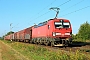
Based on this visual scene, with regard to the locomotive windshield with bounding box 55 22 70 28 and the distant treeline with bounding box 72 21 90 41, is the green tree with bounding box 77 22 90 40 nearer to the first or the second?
the distant treeline with bounding box 72 21 90 41

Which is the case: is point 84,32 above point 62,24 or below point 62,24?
above

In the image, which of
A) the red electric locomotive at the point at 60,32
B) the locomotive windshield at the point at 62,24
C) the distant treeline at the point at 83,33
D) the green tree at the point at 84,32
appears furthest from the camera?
the green tree at the point at 84,32

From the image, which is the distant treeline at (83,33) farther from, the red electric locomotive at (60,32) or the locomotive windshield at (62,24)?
the red electric locomotive at (60,32)

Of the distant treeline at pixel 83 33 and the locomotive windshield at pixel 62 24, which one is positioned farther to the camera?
the distant treeline at pixel 83 33

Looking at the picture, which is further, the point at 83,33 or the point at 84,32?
the point at 84,32

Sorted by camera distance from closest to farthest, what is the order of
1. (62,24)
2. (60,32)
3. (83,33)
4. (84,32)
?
(60,32) < (62,24) < (83,33) < (84,32)

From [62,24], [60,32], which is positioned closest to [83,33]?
[62,24]

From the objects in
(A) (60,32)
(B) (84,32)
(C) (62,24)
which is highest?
(B) (84,32)

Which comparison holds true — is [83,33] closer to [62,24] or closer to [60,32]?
[62,24]

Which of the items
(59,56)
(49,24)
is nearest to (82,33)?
(49,24)

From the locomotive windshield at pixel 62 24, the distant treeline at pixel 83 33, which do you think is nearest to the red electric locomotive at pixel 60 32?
the locomotive windshield at pixel 62 24

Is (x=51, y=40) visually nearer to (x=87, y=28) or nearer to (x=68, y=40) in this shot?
(x=68, y=40)

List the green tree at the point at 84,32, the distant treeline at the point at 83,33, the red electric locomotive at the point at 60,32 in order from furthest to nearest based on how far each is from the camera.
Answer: the green tree at the point at 84,32 → the distant treeline at the point at 83,33 → the red electric locomotive at the point at 60,32

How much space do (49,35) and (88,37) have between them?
4949cm
